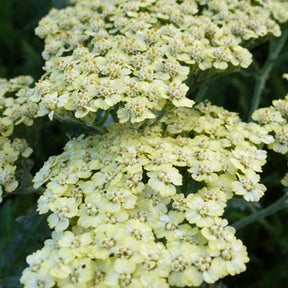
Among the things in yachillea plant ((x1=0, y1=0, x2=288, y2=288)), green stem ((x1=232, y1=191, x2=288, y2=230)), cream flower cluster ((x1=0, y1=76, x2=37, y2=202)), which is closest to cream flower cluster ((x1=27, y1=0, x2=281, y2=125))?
yachillea plant ((x1=0, y1=0, x2=288, y2=288))

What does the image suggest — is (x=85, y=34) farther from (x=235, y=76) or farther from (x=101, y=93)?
(x=235, y=76)

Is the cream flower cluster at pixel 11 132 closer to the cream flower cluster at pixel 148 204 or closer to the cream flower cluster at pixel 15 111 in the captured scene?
the cream flower cluster at pixel 15 111

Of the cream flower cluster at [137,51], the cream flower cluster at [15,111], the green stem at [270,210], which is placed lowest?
the green stem at [270,210]

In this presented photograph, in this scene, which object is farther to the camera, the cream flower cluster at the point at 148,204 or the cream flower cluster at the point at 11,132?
the cream flower cluster at the point at 11,132

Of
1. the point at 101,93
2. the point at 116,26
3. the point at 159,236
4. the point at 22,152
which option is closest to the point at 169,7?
the point at 116,26

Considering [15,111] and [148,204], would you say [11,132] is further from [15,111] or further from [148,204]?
[148,204]

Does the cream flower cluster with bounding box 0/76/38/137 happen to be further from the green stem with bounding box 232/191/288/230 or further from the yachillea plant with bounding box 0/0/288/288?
the green stem with bounding box 232/191/288/230

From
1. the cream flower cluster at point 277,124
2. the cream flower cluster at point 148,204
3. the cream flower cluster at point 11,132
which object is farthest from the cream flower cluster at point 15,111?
the cream flower cluster at point 277,124

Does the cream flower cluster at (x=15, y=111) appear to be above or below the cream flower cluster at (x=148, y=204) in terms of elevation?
above
